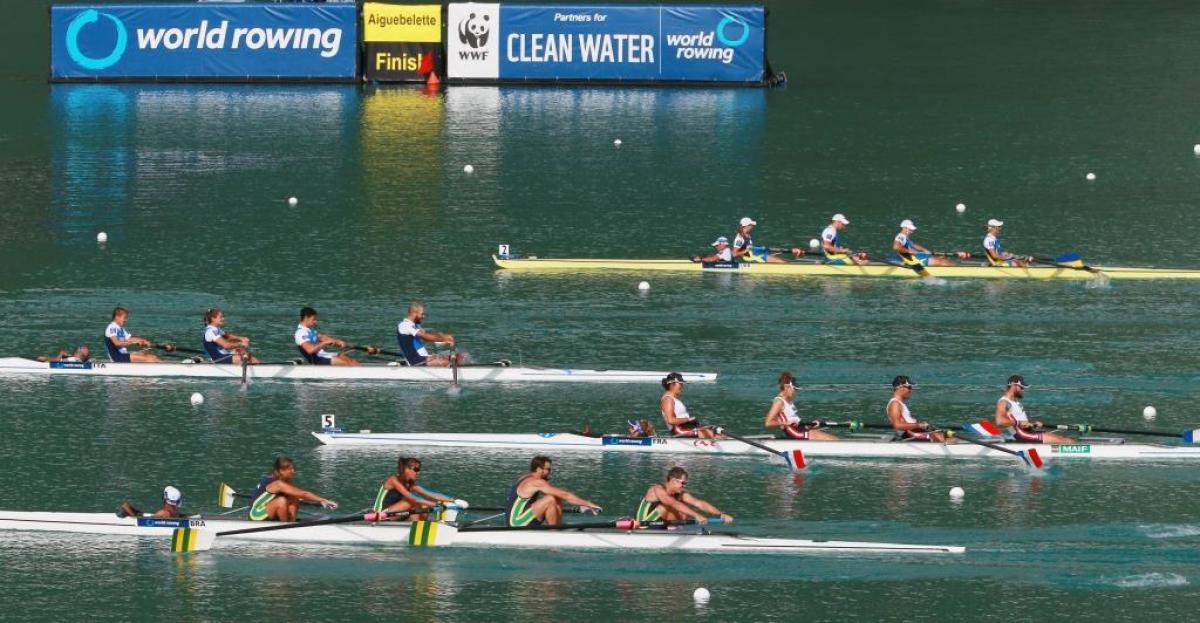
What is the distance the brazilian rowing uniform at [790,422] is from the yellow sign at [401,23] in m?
36.3

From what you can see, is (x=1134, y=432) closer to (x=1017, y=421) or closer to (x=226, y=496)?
(x=1017, y=421)

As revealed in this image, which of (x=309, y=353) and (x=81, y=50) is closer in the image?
(x=309, y=353)

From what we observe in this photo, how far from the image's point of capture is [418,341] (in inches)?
1432

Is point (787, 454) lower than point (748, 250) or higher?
lower

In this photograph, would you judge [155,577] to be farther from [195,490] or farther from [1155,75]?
[1155,75]

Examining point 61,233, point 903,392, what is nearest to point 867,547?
point 903,392

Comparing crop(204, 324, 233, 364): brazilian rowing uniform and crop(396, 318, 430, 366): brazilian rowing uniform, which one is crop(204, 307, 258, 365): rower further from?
crop(396, 318, 430, 366): brazilian rowing uniform

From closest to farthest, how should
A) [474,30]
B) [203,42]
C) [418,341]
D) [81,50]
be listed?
[418,341] < [474,30] < [203,42] < [81,50]

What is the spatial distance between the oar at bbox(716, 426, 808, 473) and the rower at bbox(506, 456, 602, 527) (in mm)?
4745

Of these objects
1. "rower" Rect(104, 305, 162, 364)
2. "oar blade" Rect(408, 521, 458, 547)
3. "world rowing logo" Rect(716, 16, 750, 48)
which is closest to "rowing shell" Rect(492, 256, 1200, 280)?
"rower" Rect(104, 305, 162, 364)

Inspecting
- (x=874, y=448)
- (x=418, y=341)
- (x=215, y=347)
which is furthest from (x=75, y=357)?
(x=874, y=448)

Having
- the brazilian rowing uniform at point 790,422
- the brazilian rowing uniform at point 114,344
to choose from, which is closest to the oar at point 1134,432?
the brazilian rowing uniform at point 790,422

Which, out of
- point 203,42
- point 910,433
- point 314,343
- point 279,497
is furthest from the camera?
point 203,42

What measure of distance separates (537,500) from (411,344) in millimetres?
9400
